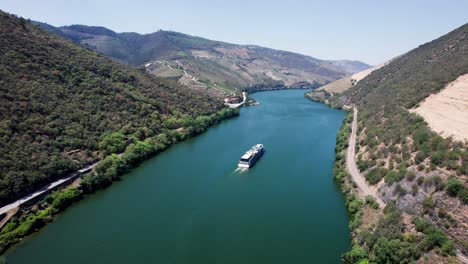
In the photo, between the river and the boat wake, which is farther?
the boat wake

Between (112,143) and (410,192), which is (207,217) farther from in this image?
(112,143)

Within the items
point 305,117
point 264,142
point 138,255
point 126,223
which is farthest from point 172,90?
point 138,255

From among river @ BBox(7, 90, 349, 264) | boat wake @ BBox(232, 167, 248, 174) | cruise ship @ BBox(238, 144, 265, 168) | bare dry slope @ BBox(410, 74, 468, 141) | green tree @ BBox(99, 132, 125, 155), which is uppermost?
bare dry slope @ BBox(410, 74, 468, 141)

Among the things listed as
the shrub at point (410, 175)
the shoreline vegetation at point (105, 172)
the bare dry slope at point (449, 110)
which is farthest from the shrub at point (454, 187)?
the shoreline vegetation at point (105, 172)

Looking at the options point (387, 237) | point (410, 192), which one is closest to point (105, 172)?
point (387, 237)

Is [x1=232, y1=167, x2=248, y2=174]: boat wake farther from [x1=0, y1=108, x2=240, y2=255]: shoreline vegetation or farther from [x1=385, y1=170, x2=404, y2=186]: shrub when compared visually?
[x1=385, y1=170, x2=404, y2=186]: shrub

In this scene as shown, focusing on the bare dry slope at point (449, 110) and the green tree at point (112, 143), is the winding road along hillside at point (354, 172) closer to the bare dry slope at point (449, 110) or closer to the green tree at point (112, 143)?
the bare dry slope at point (449, 110)

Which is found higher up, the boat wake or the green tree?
the green tree

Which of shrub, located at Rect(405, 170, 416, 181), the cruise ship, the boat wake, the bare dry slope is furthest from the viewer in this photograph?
the cruise ship

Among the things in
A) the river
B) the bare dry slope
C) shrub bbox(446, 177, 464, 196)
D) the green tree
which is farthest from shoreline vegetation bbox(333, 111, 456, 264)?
the green tree
